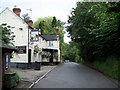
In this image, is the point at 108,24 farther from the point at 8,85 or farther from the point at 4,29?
the point at 8,85

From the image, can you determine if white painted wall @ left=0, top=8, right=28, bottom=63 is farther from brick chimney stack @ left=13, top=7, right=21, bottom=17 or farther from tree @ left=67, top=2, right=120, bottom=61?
tree @ left=67, top=2, right=120, bottom=61

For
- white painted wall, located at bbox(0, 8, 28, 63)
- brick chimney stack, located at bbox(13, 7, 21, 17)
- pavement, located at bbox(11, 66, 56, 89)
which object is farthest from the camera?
brick chimney stack, located at bbox(13, 7, 21, 17)

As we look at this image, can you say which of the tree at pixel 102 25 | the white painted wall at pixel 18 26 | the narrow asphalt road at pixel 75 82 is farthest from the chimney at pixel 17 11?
the narrow asphalt road at pixel 75 82

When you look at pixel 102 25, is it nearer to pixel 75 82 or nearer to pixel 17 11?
pixel 75 82

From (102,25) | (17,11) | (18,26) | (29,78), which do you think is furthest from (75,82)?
(17,11)

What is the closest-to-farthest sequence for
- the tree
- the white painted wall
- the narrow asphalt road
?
the tree < the narrow asphalt road < the white painted wall

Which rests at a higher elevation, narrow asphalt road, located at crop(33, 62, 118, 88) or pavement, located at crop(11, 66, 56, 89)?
pavement, located at crop(11, 66, 56, 89)

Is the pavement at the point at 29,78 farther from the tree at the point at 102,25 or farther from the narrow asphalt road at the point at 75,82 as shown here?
the tree at the point at 102,25

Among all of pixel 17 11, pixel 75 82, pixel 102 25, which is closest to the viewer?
pixel 75 82

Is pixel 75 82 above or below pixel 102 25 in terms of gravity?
below

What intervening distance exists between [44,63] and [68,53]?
58525 mm

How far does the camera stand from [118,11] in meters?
15.7

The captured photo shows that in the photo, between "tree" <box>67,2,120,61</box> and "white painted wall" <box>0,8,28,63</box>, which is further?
"white painted wall" <box>0,8,28,63</box>

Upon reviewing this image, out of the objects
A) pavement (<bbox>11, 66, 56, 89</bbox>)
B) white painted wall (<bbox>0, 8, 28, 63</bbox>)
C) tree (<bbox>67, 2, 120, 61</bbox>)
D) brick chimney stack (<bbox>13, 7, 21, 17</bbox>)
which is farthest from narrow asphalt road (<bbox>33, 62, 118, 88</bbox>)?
brick chimney stack (<bbox>13, 7, 21, 17</bbox>)
